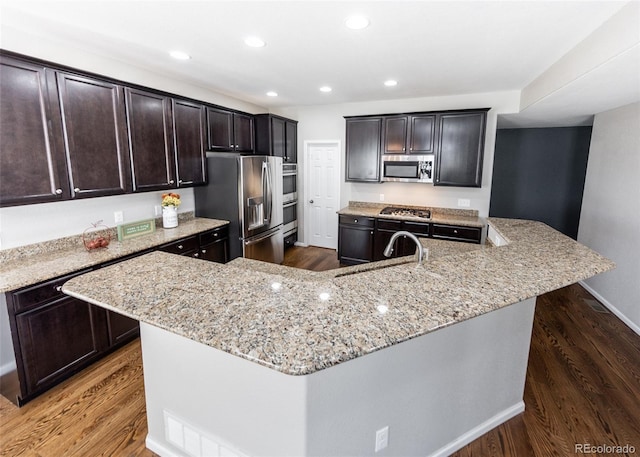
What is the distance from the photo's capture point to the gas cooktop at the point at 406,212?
4625mm

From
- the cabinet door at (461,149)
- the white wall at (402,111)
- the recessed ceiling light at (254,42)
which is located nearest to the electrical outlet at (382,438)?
the recessed ceiling light at (254,42)

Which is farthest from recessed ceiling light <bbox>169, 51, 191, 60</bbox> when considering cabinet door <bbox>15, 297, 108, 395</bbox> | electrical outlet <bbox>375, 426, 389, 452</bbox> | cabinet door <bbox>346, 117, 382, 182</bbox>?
electrical outlet <bbox>375, 426, 389, 452</bbox>

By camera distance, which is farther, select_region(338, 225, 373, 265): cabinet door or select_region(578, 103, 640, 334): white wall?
select_region(338, 225, 373, 265): cabinet door

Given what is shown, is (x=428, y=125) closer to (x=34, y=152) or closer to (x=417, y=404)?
(x=417, y=404)

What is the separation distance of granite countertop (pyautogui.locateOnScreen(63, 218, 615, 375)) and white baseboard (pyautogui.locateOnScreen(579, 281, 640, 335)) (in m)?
1.99

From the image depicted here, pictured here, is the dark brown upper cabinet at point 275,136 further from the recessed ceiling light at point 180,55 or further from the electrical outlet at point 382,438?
the electrical outlet at point 382,438

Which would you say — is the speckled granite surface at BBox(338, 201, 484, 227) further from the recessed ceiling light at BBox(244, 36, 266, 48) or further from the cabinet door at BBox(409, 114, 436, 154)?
the recessed ceiling light at BBox(244, 36, 266, 48)

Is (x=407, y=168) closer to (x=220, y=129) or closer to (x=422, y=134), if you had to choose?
(x=422, y=134)

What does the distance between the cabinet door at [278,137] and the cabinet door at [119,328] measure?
3.12m

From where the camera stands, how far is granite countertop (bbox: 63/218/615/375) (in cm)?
105

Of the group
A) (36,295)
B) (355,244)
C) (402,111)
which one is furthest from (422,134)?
(36,295)

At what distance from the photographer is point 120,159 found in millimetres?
2936

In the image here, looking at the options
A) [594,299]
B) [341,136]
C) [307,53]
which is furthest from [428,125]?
[594,299]

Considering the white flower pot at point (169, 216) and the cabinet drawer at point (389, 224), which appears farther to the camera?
the cabinet drawer at point (389, 224)
